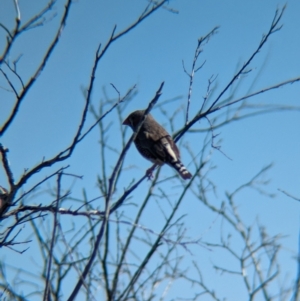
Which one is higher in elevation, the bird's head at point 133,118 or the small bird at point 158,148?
the bird's head at point 133,118

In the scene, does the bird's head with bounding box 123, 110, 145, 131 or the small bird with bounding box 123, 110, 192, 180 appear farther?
the bird's head with bounding box 123, 110, 145, 131

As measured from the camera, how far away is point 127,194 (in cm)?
400

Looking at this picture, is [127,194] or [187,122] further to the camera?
[187,122]

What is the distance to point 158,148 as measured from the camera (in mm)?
7145

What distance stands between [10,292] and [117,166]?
192 cm

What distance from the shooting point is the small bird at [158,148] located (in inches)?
268

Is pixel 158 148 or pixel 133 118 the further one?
pixel 133 118

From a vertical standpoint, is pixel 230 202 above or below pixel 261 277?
above

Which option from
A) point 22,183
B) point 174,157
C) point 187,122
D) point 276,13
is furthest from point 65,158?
point 174,157

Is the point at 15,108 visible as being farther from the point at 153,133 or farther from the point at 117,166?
the point at 153,133

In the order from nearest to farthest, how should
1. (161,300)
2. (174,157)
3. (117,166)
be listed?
(117,166)
(161,300)
(174,157)

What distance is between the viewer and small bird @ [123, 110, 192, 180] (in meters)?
6.81

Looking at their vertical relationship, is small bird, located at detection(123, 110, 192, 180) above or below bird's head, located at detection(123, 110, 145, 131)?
below

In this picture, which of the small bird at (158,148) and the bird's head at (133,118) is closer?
the small bird at (158,148)
